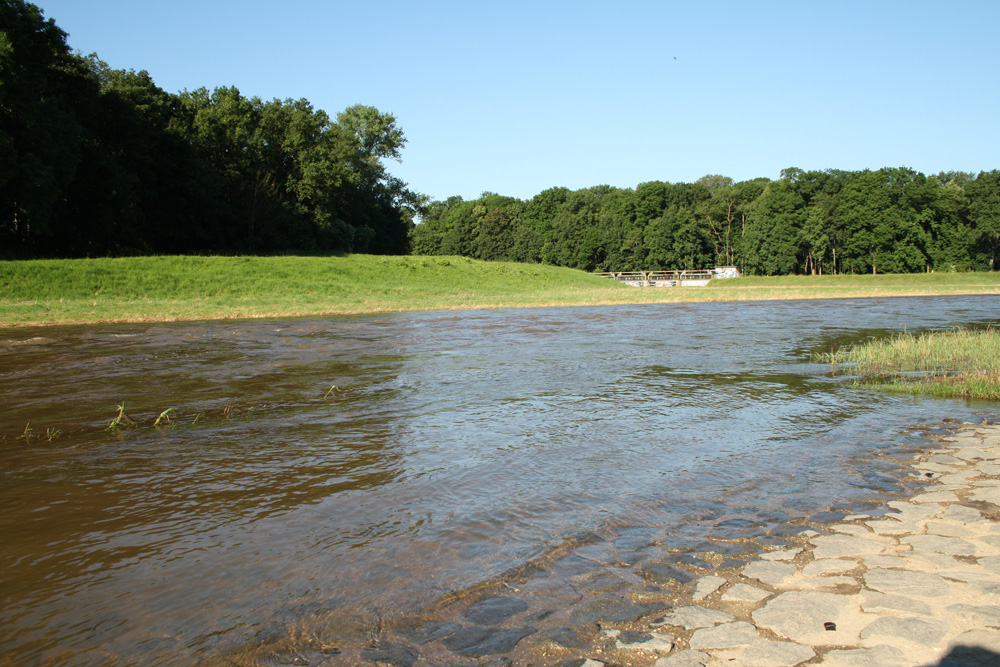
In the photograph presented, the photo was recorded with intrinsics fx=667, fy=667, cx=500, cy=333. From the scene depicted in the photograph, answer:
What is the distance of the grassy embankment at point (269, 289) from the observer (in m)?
28.8

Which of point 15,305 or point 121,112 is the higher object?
point 121,112

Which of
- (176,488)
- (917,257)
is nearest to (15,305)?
(176,488)

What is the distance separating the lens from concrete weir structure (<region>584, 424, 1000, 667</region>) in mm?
3234

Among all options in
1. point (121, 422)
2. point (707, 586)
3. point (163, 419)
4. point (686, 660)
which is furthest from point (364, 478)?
point (121, 422)

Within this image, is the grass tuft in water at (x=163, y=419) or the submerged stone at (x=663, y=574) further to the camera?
the grass tuft in water at (x=163, y=419)

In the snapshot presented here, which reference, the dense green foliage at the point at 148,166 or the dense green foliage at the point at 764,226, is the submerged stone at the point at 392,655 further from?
the dense green foliage at the point at 764,226

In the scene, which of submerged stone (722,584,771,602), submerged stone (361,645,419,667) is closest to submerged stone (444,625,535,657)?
submerged stone (361,645,419,667)

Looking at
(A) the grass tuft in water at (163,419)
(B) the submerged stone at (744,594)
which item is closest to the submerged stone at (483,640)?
(B) the submerged stone at (744,594)

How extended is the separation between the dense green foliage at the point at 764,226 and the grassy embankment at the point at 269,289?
96.4 feet

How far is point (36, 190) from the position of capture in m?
38.7

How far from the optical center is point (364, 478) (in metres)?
6.52

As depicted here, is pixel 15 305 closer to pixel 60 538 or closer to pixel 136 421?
pixel 136 421

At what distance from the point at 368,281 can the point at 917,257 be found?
234 feet

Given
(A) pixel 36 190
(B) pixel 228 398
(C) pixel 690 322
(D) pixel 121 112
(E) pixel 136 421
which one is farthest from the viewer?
(D) pixel 121 112
